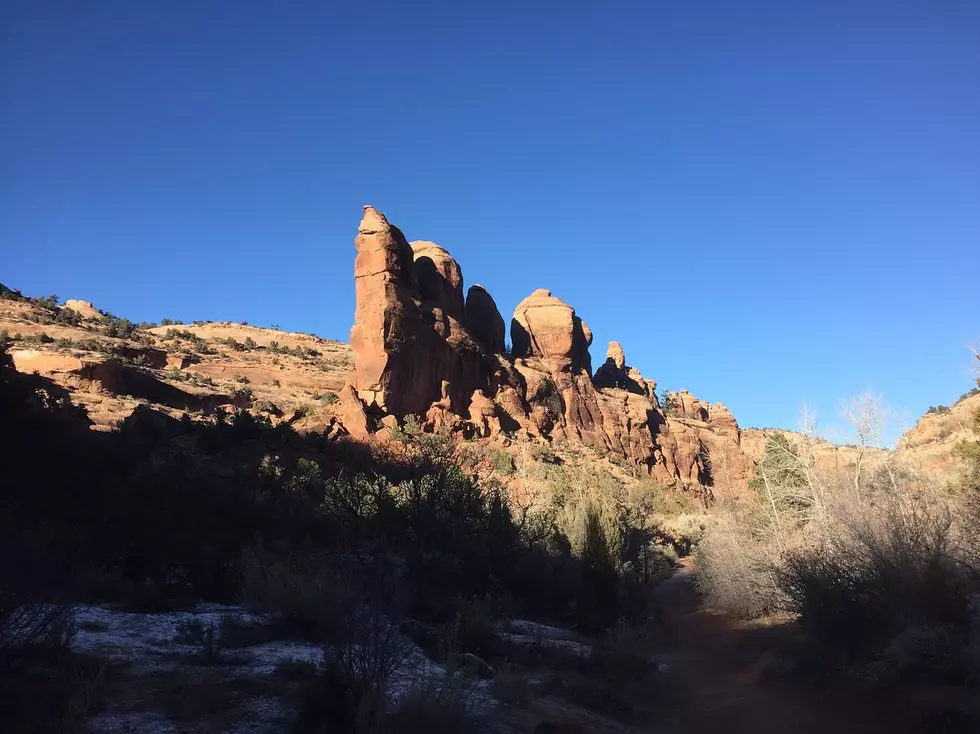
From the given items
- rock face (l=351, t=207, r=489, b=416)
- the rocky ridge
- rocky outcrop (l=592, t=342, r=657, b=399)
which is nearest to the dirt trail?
the rocky ridge

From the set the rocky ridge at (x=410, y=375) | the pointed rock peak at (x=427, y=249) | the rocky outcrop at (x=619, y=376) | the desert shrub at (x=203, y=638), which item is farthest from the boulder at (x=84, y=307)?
the desert shrub at (x=203, y=638)

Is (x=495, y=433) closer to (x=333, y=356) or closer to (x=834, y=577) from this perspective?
(x=333, y=356)

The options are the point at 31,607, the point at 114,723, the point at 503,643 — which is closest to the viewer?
the point at 114,723

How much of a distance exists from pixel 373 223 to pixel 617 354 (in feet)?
139

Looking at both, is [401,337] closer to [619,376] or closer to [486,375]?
[486,375]

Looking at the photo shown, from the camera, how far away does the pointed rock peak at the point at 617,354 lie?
7566cm

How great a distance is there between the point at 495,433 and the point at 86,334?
27.0 metres

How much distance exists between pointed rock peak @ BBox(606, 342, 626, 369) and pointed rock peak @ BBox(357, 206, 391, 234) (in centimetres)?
3987

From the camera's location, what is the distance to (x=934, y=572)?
8.73 m

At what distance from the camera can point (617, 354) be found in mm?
76688

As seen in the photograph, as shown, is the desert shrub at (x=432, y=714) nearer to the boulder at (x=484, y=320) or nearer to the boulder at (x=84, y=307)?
the boulder at (x=484, y=320)

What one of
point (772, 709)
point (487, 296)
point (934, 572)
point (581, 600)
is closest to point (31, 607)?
point (772, 709)

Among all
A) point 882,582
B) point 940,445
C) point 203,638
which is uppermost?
point 940,445

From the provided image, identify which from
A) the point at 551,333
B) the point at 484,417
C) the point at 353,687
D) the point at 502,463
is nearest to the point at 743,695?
the point at 353,687
